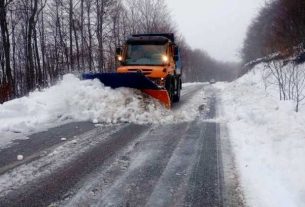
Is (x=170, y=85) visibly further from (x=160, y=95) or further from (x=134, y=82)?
(x=134, y=82)

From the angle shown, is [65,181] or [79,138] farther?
[79,138]

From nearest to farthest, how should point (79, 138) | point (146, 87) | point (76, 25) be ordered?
point (79, 138)
point (146, 87)
point (76, 25)

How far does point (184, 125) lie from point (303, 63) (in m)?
14.1


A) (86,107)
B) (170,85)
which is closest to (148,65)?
(170,85)

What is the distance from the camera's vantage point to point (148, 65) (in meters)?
14.2

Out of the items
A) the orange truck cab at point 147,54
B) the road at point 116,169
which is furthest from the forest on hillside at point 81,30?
the road at point 116,169

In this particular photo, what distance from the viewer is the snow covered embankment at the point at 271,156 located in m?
4.52

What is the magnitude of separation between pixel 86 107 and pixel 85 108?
45 mm

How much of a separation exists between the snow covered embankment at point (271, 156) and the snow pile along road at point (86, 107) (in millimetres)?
2540

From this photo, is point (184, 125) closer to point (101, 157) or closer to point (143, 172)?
point (101, 157)

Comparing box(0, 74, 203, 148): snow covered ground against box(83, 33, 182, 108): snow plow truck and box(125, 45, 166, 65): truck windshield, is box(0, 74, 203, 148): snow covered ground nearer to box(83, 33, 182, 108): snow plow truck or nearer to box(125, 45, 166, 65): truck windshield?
box(83, 33, 182, 108): snow plow truck

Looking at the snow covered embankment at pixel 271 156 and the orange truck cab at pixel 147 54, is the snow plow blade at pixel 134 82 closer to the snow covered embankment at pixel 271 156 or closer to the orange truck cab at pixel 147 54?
the orange truck cab at pixel 147 54

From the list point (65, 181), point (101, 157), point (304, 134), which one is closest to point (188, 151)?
point (101, 157)

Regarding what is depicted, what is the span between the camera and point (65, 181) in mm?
5223
